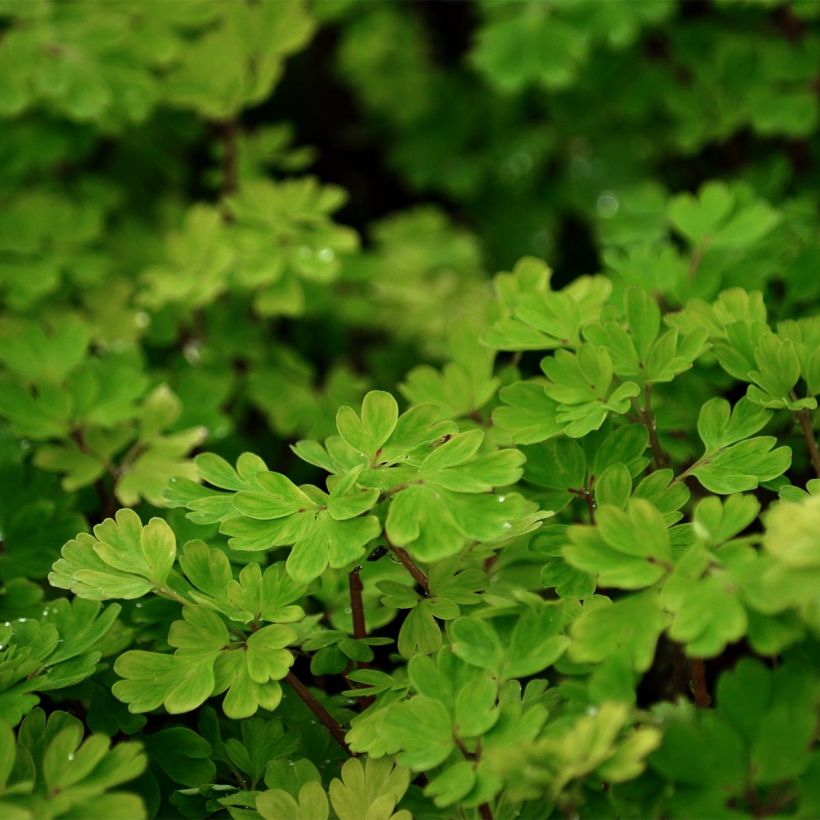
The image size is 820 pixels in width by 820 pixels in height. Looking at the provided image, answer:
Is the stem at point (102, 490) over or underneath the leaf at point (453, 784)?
underneath

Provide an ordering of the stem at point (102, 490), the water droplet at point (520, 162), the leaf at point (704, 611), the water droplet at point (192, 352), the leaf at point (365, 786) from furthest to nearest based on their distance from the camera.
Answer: the water droplet at point (520, 162)
the water droplet at point (192, 352)
the stem at point (102, 490)
the leaf at point (365, 786)
the leaf at point (704, 611)

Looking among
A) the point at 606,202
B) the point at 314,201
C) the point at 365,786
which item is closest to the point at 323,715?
the point at 365,786

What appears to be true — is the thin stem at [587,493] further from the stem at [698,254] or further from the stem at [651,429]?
the stem at [698,254]

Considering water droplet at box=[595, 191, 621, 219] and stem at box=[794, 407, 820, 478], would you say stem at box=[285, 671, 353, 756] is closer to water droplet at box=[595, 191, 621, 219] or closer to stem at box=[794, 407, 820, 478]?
stem at box=[794, 407, 820, 478]

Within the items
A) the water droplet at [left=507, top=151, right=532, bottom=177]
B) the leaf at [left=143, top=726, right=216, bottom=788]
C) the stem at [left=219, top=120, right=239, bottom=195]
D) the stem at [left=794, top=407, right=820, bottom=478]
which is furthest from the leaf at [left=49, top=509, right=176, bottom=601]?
the water droplet at [left=507, top=151, right=532, bottom=177]

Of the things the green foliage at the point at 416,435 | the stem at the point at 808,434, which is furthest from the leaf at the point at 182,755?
the stem at the point at 808,434

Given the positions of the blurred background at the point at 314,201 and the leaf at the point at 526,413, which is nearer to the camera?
the leaf at the point at 526,413

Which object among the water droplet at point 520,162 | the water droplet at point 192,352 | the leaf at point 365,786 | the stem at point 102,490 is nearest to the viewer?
the leaf at point 365,786
